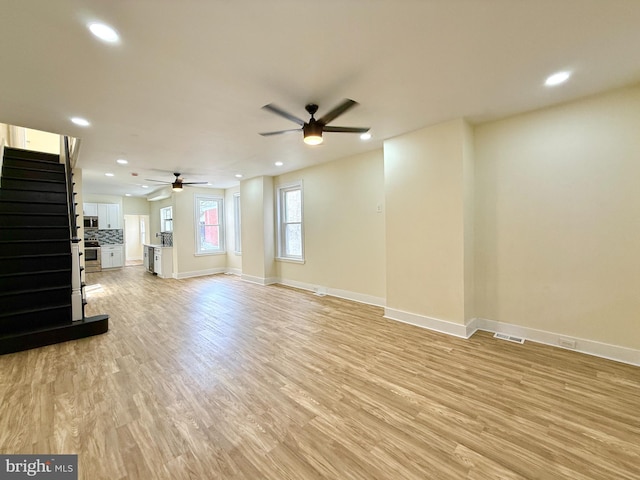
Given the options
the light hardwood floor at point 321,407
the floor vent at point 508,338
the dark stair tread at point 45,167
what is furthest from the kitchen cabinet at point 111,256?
the floor vent at point 508,338

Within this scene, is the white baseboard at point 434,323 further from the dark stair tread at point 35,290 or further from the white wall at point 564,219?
the dark stair tread at point 35,290

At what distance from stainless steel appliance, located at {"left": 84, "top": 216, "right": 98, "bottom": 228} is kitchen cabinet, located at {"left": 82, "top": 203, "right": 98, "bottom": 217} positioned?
119 mm

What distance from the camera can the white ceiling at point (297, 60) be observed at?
5.27 feet

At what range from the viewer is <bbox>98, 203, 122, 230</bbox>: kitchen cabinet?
30.2ft

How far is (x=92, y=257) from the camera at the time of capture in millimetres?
8750

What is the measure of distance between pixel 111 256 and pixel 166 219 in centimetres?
267

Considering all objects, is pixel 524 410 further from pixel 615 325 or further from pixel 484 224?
pixel 484 224

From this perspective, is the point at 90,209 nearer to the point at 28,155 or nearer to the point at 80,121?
the point at 28,155

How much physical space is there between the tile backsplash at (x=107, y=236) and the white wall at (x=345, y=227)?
7.66 metres

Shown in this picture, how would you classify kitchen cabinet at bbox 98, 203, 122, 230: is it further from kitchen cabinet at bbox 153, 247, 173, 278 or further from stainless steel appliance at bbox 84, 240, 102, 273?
kitchen cabinet at bbox 153, 247, 173, 278

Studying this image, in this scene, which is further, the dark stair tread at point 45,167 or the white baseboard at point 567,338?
the dark stair tread at point 45,167

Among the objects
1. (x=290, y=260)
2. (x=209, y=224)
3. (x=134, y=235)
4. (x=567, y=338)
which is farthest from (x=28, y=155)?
(x=134, y=235)

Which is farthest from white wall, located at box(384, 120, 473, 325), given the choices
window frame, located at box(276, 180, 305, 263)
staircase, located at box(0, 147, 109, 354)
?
staircase, located at box(0, 147, 109, 354)

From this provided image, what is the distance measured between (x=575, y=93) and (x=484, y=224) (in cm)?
158
